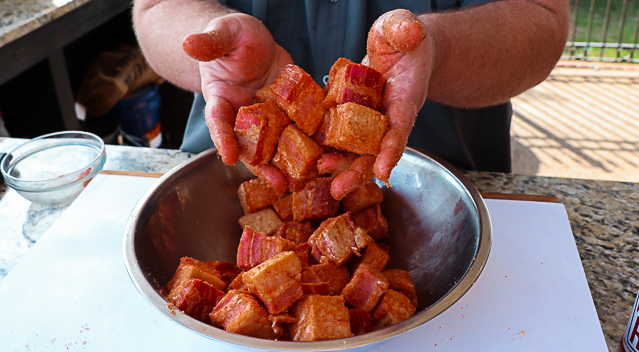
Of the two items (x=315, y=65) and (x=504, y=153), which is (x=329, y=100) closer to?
(x=315, y=65)

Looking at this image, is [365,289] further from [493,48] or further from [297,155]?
[493,48]

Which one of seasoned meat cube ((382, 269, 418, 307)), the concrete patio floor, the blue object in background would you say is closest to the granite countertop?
seasoned meat cube ((382, 269, 418, 307))

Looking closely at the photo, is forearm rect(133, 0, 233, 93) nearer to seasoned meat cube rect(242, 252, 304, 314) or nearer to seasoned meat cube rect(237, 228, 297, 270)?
seasoned meat cube rect(237, 228, 297, 270)

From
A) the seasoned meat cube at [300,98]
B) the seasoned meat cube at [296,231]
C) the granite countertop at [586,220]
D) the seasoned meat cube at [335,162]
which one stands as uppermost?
the seasoned meat cube at [300,98]

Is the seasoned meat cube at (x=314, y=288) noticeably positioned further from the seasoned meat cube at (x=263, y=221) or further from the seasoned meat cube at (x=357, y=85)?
the seasoned meat cube at (x=357, y=85)

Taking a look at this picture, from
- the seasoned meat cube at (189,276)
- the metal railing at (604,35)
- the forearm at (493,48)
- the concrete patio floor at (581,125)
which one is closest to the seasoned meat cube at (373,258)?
the seasoned meat cube at (189,276)

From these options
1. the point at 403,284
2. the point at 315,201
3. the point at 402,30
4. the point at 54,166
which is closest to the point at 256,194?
the point at 315,201
